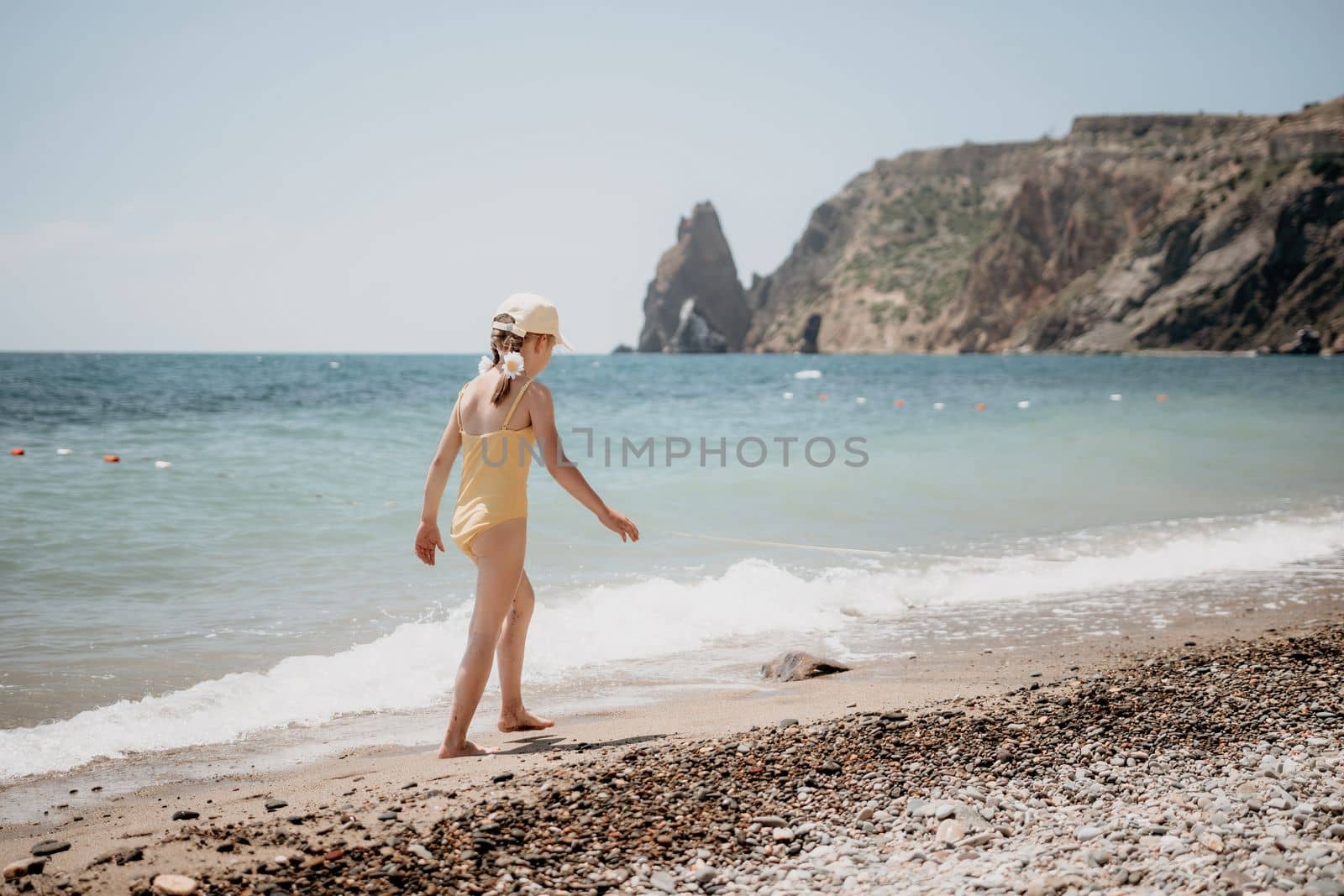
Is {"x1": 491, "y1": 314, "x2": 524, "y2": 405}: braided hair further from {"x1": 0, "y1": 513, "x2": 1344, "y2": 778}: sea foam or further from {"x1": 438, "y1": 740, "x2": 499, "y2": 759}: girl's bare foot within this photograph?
{"x1": 0, "y1": 513, "x2": 1344, "y2": 778}: sea foam

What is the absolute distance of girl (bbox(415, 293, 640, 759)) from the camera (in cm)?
461

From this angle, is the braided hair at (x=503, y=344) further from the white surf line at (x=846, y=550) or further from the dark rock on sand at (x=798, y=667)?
the white surf line at (x=846, y=550)

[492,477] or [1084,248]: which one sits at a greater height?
[1084,248]

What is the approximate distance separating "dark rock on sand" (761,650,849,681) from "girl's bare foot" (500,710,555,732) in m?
1.70

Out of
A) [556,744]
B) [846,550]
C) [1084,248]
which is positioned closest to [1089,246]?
[1084,248]

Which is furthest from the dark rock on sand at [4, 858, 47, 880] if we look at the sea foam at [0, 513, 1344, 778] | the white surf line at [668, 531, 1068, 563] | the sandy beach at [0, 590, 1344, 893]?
the white surf line at [668, 531, 1068, 563]

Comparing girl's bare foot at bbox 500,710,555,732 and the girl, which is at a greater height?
the girl

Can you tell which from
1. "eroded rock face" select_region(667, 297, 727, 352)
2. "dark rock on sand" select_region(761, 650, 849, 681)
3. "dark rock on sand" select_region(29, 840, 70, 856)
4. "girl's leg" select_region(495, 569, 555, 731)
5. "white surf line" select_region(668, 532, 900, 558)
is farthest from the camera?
"eroded rock face" select_region(667, 297, 727, 352)

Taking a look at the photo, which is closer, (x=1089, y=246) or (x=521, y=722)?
(x=521, y=722)

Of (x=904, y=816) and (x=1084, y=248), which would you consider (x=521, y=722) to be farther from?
(x=1084, y=248)

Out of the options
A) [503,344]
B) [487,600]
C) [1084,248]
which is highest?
[1084,248]

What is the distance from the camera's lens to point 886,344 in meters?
137

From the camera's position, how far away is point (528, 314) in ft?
15.3

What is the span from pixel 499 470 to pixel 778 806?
203 cm
